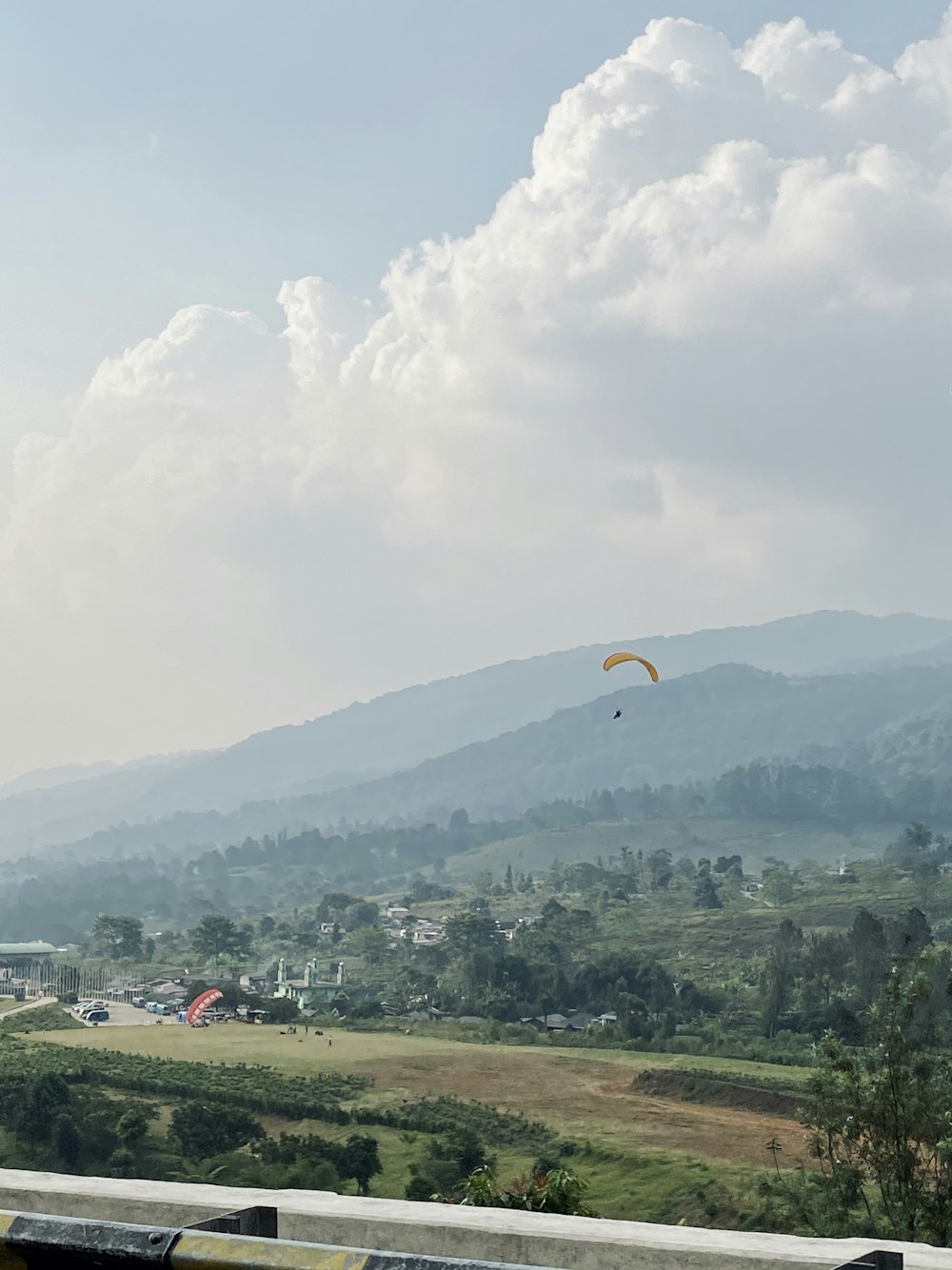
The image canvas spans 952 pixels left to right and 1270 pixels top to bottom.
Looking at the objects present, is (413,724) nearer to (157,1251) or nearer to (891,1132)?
(891,1132)

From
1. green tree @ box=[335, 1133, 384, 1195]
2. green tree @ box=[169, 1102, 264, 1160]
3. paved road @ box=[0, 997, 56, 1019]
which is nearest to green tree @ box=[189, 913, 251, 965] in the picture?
paved road @ box=[0, 997, 56, 1019]

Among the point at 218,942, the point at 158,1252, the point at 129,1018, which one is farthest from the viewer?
the point at 218,942

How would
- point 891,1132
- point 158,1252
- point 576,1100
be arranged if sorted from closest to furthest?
point 158,1252 < point 891,1132 < point 576,1100

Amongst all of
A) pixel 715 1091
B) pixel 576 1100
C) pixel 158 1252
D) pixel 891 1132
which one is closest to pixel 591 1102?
pixel 576 1100

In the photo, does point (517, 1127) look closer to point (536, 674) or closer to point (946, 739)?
point (946, 739)

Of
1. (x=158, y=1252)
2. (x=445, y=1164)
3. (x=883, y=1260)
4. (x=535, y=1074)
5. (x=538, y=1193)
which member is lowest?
(x=445, y=1164)

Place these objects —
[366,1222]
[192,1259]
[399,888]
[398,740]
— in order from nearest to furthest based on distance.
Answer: [192,1259]
[366,1222]
[399,888]
[398,740]

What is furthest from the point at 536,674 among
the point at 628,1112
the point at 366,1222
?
the point at 366,1222
